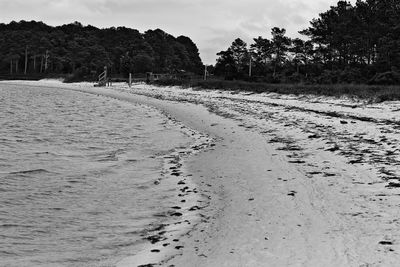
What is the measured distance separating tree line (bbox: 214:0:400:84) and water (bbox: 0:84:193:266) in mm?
27931

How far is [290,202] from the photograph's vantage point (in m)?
6.13

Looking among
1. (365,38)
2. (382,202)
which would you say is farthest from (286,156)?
(365,38)

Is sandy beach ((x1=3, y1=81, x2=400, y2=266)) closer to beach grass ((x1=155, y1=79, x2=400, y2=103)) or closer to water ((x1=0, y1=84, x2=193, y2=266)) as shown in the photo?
water ((x1=0, y1=84, x2=193, y2=266))

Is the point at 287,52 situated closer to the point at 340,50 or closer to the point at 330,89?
the point at 340,50

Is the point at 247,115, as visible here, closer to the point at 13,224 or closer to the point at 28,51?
the point at 13,224

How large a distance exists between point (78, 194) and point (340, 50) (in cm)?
5307

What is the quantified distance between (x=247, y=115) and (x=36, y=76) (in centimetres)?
9074

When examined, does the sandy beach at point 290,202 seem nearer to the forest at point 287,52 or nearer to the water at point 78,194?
the water at point 78,194

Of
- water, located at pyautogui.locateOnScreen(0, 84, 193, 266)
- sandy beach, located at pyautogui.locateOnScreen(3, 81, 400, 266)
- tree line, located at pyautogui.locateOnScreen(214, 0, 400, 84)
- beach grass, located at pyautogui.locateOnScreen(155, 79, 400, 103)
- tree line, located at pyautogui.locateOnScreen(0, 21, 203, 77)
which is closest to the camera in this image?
sandy beach, located at pyautogui.locateOnScreen(3, 81, 400, 266)

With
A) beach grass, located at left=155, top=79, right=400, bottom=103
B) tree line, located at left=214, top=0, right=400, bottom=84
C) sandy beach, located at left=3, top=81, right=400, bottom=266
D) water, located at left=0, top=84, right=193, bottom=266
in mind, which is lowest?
water, located at left=0, top=84, right=193, bottom=266

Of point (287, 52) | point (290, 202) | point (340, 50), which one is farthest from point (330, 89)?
point (287, 52)

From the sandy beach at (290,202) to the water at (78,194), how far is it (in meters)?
0.61

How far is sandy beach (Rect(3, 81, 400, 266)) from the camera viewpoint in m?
4.39

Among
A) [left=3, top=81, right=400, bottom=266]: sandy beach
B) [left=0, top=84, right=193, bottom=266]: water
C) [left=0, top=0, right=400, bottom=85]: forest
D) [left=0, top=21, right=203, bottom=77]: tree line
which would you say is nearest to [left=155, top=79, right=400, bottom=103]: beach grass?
[left=0, top=0, right=400, bottom=85]: forest
